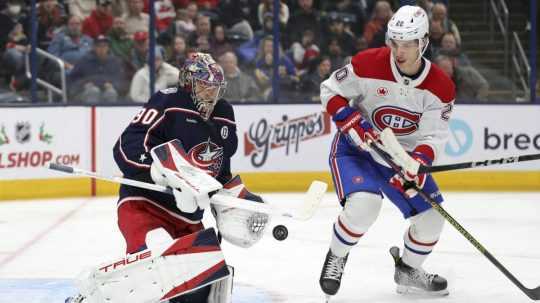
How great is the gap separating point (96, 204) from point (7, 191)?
2.16 feet

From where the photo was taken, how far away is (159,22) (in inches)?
319

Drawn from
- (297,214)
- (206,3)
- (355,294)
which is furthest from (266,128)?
(297,214)

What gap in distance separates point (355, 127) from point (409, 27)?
0.45 meters

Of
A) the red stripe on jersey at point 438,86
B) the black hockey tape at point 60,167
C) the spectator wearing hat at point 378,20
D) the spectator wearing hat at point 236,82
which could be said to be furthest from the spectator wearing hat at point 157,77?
the black hockey tape at point 60,167

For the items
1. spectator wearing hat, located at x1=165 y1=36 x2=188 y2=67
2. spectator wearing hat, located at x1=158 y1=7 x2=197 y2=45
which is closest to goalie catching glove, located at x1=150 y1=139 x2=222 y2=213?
spectator wearing hat, located at x1=165 y1=36 x2=188 y2=67

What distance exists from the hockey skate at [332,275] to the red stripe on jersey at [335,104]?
58 centimetres

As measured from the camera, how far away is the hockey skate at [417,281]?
4.56 meters

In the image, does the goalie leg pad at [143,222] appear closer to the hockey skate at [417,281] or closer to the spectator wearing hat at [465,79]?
the hockey skate at [417,281]

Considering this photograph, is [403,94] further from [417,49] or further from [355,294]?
[355,294]

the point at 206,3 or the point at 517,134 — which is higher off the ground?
the point at 206,3

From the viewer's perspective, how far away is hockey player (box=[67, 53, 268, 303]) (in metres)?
3.48

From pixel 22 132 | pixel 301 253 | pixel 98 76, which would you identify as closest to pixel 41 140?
pixel 22 132

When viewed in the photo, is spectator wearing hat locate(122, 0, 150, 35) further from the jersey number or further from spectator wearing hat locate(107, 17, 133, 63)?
the jersey number

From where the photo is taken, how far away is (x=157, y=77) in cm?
805
